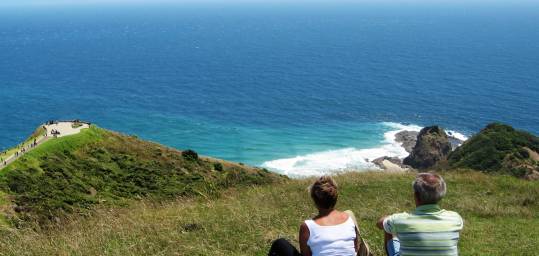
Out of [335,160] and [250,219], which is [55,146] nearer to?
[335,160]

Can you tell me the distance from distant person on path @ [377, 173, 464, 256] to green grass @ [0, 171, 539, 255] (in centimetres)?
314

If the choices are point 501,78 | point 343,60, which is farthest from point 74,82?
point 501,78

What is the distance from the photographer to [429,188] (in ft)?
21.0

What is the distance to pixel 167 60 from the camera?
174 meters

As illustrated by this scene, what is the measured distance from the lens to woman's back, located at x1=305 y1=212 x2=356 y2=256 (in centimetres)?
664

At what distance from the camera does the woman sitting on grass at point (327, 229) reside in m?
6.63

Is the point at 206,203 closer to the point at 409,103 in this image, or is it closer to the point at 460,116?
the point at 460,116

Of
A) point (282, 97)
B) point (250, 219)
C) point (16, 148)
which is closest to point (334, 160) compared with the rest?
point (16, 148)

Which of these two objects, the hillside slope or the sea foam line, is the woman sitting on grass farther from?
the sea foam line

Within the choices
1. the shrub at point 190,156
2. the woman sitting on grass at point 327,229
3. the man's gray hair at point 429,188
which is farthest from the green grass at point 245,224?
the shrub at point 190,156

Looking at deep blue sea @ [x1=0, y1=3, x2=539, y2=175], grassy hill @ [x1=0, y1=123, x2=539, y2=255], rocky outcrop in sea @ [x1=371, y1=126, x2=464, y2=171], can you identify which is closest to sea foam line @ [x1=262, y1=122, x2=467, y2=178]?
deep blue sea @ [x1=0, y1=3, x2=539, y2=175]

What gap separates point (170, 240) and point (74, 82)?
452 feet

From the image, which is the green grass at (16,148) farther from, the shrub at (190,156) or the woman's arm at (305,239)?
the woman's arm at (305,239)

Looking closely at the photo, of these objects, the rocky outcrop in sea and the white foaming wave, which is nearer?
the white foaming wave
